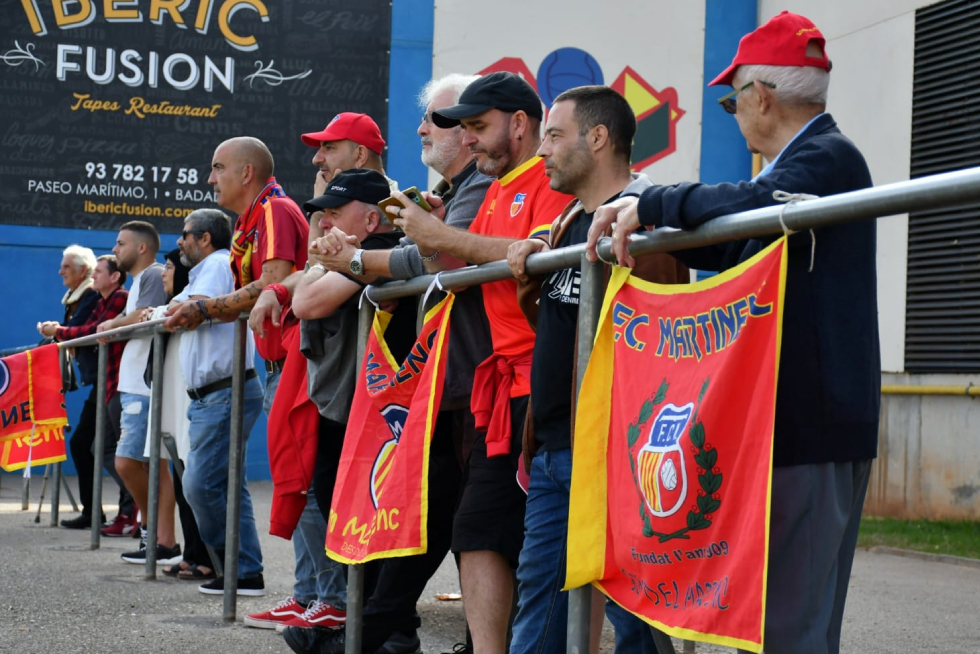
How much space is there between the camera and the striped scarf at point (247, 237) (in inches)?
254

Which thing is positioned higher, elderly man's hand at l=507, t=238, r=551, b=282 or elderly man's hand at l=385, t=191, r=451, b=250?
elderly man's hand at l=385, t=191, r=451, b=250

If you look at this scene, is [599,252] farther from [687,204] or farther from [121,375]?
[121,375]

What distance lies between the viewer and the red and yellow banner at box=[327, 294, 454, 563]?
4.04 m

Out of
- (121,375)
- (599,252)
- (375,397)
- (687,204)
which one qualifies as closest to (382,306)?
(375,397)

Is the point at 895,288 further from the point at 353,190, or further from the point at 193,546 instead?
the point at 353,190

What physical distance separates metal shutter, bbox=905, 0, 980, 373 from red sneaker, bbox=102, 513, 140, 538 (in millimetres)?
7244

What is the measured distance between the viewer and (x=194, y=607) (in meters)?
6.34

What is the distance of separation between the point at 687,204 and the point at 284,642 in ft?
10.6

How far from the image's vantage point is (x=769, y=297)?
2559 millimetres

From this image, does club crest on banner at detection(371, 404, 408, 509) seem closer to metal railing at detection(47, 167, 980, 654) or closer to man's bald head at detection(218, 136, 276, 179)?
metal railing at detection(47, 167, 980, 654)

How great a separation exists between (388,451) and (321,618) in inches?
47.6

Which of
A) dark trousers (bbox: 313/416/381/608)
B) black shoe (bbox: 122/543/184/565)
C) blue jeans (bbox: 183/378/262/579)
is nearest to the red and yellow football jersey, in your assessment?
dark trousers (bbox: 313/416/381/608)

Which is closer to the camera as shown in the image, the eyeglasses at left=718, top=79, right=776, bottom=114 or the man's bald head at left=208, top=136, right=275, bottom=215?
the eyeglasses at left=718, top=79, right=776, bottom=114

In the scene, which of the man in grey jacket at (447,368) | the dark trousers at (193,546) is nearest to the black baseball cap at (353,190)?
the man in grey jacket at (447,368)
